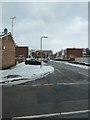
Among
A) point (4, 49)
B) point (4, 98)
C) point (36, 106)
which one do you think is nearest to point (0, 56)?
point (4, 49)

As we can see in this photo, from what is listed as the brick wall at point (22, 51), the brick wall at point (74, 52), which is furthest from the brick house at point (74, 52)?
the brick wall at point (22, 51)

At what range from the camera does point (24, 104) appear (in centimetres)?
897

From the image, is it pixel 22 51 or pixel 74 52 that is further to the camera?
pixel 74 52

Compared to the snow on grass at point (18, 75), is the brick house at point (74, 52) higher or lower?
higher

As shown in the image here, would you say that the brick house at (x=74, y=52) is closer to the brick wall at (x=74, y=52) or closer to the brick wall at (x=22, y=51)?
the brick wall at (x=74, y=52)

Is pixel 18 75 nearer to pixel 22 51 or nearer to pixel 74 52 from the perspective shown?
pixel 22 51

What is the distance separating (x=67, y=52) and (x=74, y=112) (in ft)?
369

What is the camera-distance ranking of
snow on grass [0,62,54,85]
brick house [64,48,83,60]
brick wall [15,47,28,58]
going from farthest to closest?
brick house [64,48,83,60]
brick wall [15,47,28,58]
snow on grass [0,62,54,85]

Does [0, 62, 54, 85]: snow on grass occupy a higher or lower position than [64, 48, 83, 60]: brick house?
lower

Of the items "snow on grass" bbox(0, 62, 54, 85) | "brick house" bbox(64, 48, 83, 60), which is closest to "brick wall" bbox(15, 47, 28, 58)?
"brick house" bbox(64, 48, 83, 60)

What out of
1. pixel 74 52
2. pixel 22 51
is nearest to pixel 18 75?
pixel 22 51

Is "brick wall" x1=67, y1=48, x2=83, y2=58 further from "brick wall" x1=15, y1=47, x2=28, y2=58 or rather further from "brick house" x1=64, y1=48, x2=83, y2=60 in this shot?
"brick wall" x1=15, y1=47, x2=28, y2=58

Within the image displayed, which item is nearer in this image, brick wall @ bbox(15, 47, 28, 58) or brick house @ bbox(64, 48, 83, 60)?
brick wall @ bbox(15, 47, 28, 58)

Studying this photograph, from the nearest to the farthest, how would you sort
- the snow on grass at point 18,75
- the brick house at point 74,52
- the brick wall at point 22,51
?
the snow on grass at point 18,75 < the brick wall at point 22,51 < the brick house at point 74,52
